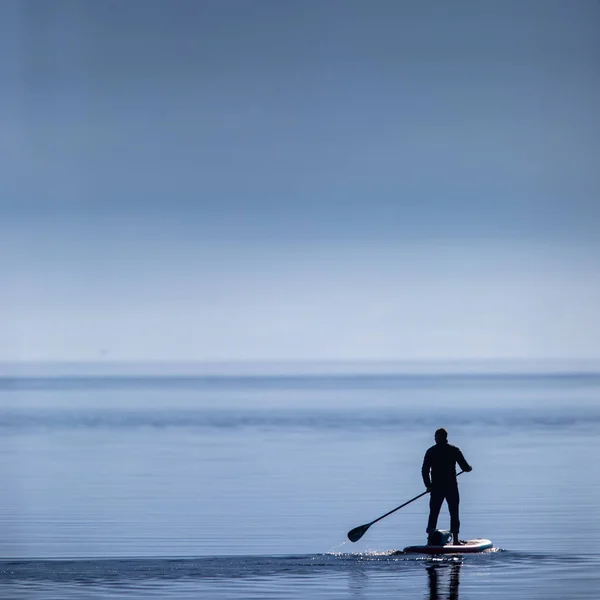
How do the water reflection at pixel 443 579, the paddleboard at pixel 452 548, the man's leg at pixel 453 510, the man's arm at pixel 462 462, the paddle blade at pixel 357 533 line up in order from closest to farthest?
1. the water reflection at pixel 443 579
2. the paddleboard at pixel 452 548
3. the man's leg at pixel 453 510
4. the man's arm at pixel 462 462
5. the paddle blade at pixel 357 533

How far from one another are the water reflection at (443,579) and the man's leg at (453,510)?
972mm

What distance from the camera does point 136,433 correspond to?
2350 inches

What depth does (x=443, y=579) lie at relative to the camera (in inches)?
688

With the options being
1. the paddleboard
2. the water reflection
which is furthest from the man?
the water reflection

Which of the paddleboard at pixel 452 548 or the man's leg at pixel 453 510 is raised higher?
the man's leg at pixel 453 510

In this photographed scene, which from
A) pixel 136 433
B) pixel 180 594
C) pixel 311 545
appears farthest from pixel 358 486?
pixel 136 433

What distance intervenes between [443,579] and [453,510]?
2.72 metres

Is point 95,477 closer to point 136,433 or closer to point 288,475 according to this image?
point 288,475

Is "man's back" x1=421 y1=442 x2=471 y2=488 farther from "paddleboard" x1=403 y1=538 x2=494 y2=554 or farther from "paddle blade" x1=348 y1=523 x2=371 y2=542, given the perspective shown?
"paddle blade" x1=348 y1=523 x2=371 y2=542

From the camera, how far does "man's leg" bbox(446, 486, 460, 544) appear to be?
65.3 ft

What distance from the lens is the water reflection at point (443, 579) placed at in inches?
632

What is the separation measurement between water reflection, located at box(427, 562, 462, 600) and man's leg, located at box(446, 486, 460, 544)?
97 centimetres

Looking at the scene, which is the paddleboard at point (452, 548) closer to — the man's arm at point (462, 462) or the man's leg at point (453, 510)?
the man's leg at point (453, 510)

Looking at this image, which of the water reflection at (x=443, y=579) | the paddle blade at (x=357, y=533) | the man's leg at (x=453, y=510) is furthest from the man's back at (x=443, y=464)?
the water reflection at (x=443, y=579)
